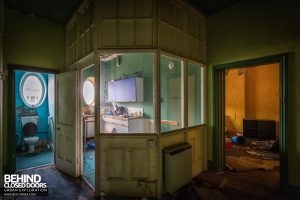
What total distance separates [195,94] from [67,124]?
277 cm

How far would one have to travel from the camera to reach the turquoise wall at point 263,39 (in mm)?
2480

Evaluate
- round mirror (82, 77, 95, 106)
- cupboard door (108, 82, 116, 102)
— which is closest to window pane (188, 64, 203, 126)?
cupboard door (108, 82, 116, 102)

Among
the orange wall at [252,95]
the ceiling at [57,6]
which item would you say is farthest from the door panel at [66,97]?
the orange wall at [252,95]

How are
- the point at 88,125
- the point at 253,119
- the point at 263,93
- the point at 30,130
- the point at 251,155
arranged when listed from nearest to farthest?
the point at 251,155 < the point at 30,130 < the point at 88,125 < the point at 253,119 < the point at 263,93

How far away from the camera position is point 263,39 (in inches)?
109

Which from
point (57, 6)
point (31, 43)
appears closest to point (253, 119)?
point (57, 6)

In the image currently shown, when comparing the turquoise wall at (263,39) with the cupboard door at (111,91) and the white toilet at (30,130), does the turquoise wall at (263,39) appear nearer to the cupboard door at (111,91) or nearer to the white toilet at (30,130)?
the cupboard door at (111,91)

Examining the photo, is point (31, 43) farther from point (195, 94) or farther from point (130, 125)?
point (195, 94)

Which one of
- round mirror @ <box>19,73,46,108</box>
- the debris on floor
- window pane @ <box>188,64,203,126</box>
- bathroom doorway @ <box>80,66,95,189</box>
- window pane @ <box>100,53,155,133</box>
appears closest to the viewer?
window pane @ <box>188,64,203,126</box>

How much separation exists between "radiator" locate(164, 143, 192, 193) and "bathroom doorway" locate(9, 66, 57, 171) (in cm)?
303

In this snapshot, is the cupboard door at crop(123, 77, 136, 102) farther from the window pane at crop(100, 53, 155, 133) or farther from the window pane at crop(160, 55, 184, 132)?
the window pane at crop(160, 55, 184, 132)

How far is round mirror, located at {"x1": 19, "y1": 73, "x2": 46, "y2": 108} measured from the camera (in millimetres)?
4852

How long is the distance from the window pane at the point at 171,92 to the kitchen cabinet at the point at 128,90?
1236 mm

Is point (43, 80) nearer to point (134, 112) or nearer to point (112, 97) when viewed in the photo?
point (112, 97)
